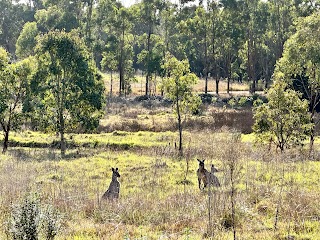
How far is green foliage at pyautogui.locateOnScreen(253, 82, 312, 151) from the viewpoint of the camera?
74.9 feet

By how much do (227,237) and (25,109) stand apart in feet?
75.4

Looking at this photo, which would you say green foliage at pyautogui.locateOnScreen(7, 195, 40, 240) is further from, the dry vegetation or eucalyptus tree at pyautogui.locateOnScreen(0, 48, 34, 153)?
eucalyptus tree at pyautogui.locateOnScreen(0, 48, 34, 153)

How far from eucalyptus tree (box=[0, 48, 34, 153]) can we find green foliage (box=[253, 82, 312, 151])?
1527cm

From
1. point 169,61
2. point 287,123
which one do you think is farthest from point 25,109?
point 287,123

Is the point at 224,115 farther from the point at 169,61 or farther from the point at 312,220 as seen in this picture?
the point at 312,220

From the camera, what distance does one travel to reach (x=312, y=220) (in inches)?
355

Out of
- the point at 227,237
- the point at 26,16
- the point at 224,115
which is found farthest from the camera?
the point at 26,16

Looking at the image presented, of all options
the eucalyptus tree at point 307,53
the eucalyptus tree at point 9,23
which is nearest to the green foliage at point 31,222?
the eucalyptus tree at point 307,53

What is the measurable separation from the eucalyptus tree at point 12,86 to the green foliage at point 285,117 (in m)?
15.3

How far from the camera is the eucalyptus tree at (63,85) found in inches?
1083

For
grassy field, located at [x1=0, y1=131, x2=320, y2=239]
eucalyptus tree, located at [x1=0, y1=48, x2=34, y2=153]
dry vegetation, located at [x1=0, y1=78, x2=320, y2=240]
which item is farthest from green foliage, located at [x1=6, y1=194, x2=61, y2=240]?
eucalyptus tree, located at [x1=0, y1=48, x2=34, y2=153]

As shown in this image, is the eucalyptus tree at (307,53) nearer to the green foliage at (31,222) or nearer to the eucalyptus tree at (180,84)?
the eucalyptus tree at (180,84)

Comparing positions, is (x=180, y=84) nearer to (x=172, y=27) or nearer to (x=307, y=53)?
(x=307, y=53)

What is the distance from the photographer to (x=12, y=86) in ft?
94.8
